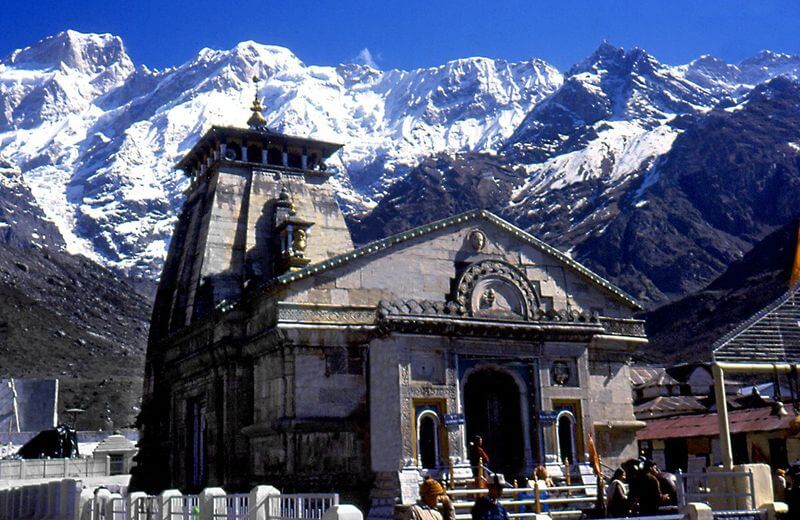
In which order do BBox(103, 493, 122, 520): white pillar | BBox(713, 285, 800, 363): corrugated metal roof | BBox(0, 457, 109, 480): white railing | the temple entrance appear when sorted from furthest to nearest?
BBox(0, 457, 109, 480): white railing, the temple entrance, BBox(103, 493, 122, 520): white pillar, BBox(713, 285, 800, 363): corrugated metal roof

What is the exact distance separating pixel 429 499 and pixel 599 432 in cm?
1945

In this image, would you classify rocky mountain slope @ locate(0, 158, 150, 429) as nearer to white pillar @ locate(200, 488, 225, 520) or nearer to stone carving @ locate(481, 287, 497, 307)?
stone carving @ locate(481, 287, 497, 307)

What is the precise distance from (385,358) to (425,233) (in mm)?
4675

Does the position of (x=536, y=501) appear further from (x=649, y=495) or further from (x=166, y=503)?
(x=166, y=503)

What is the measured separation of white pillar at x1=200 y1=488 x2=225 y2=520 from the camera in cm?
1659

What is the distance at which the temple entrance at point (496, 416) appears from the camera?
28.3 m

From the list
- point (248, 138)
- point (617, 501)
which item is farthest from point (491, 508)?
point (248, 138)

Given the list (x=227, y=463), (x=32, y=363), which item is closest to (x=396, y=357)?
(x=227, y=463)

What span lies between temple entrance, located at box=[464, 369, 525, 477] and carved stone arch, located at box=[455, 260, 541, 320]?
6.24 feet

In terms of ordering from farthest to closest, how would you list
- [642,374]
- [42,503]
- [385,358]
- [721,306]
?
1. [721,306]
2. [642,374]
3. [385,358]
4. [42,503]

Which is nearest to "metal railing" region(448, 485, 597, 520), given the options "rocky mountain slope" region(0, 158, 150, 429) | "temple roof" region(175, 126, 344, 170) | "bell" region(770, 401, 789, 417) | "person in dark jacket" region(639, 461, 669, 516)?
"person in dark jacket" region(639, 461, 669, 516)

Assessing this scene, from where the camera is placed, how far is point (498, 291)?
95.1 feet

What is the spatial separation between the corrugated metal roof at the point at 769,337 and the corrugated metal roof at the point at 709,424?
17.8 metres

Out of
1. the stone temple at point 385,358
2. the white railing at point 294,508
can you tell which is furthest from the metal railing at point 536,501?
the white railing at point 294,508
